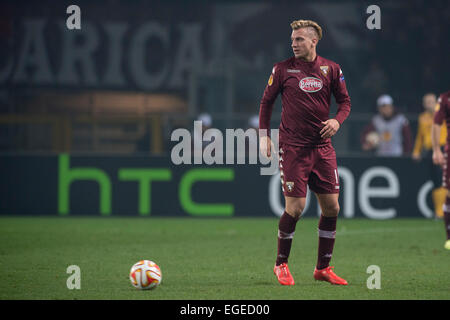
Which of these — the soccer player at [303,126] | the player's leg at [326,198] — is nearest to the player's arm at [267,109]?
the soccer player at [303,126]

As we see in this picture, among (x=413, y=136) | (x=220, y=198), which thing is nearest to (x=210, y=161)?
(x=220, y=198)

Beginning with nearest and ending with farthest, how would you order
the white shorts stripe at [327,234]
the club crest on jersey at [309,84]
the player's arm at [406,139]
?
the club crest on jersey at [309,84]
the white shorts stripe at [327,234]
the player's arm at [406,139]

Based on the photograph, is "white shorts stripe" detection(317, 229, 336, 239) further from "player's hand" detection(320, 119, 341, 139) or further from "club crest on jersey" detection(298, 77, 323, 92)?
"club crest on jersey" detection(298, 77, 323, 92)

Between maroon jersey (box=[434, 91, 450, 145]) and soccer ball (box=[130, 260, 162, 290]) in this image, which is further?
maroon jersey (box=[434, 91, 450, 145])

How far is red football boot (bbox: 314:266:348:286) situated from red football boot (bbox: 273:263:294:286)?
0.82 feet

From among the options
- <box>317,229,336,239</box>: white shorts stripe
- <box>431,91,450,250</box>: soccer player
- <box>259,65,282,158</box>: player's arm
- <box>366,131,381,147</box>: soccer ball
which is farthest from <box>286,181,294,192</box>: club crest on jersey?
<box>366,131,381,147</box>: soccer ball

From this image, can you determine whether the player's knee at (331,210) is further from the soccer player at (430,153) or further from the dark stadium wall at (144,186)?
the dark stadium wall at (144,186)

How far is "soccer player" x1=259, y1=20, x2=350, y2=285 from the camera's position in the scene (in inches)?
288

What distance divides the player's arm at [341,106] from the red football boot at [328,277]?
1.15m

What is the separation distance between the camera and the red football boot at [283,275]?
734 cm

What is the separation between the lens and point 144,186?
15.3 metres

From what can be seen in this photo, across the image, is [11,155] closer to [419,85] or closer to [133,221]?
[133,221]

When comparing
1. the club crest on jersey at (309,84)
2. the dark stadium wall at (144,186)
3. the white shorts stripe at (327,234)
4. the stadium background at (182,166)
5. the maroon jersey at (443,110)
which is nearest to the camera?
the club crest on jersey at (309,84)

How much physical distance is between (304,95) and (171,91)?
17695mm
